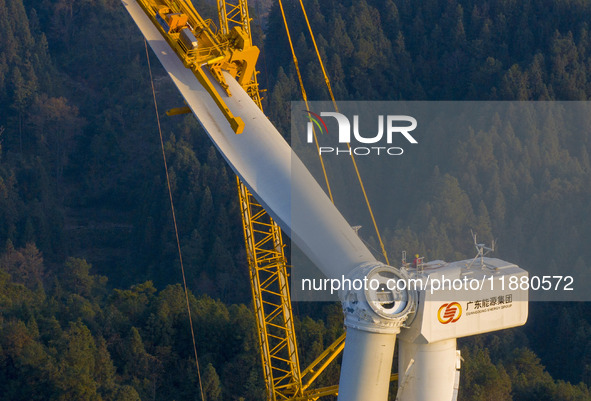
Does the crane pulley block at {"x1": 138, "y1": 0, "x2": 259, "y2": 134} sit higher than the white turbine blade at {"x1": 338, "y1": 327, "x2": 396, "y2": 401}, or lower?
higher

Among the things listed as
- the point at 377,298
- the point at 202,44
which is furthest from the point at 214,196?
the point at 377,298

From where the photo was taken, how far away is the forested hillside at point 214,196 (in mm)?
98250

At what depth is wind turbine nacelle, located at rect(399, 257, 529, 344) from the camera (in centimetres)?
4712

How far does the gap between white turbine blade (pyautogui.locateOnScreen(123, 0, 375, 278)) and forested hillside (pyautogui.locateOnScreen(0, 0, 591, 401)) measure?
37151 mm

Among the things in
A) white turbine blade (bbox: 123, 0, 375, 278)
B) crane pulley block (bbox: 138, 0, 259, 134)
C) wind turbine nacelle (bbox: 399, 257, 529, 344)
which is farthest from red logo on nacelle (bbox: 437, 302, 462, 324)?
crane pulley block (bbox: 138, 0, 259, 134)

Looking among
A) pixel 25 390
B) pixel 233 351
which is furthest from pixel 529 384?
pixel 25 390

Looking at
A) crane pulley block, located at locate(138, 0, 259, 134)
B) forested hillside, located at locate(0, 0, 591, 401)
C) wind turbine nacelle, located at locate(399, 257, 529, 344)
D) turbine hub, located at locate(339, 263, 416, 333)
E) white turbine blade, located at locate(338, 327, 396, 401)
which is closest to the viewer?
turbine hub, located at locate(339, 263, 416, 333)

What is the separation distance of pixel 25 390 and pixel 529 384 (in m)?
34.3

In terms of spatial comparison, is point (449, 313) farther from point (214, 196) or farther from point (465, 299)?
point (214, 196)

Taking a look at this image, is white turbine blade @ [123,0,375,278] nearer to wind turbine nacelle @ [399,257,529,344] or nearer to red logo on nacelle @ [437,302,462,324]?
A: wind turbine nacelle @ [399,257,529,344]

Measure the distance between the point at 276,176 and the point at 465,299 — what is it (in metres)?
8.77

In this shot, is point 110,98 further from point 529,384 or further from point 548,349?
point 529,384

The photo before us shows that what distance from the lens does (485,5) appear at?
174m

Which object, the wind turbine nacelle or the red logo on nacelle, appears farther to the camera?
the red logo on nacelle
